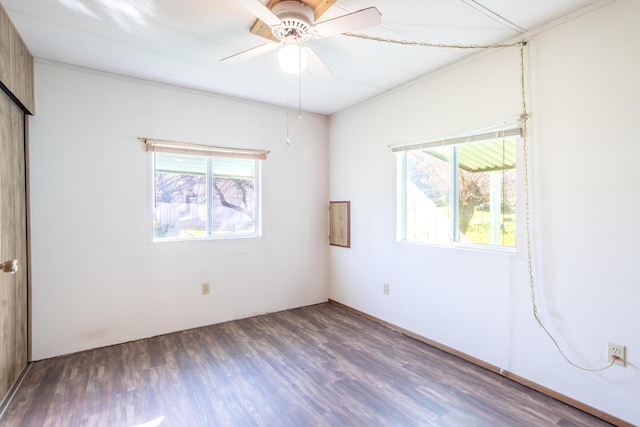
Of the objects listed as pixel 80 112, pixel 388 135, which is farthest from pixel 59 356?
pixel 388 135

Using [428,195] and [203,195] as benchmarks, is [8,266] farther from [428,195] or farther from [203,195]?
[428,195]

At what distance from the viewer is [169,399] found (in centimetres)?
215

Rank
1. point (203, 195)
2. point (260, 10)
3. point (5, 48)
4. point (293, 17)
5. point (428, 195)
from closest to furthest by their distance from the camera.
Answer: point (260, 10) < point (293, 17) < point (5, 48) < point (428, 195) < point (203, 195)

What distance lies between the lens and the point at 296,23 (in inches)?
71.0

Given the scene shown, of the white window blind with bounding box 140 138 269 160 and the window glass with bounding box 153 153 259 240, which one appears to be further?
the window glass with bounding box 153 153 259 240

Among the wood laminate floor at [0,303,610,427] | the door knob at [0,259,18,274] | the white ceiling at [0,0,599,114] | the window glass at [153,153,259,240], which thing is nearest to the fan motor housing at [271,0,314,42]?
the white ceiling at [0,0,599,114]

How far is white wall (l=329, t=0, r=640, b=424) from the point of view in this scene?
186 cm

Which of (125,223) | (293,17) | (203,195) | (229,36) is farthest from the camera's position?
(203,195)

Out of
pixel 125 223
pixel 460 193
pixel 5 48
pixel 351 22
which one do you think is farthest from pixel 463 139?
pixel 5 48

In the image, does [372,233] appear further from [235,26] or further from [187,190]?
[235,26]

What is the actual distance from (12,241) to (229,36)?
215 centimetres

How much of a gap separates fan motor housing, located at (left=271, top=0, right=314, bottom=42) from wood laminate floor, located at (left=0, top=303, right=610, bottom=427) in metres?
2.34

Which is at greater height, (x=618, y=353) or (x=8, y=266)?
(x=8, y=266)

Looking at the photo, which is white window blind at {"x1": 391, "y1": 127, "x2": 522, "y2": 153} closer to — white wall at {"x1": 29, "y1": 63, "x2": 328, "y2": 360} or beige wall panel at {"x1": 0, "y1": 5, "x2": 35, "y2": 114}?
white wall at {"x1": 29, "y1": 63, "x2": 328, "y2": 360}
